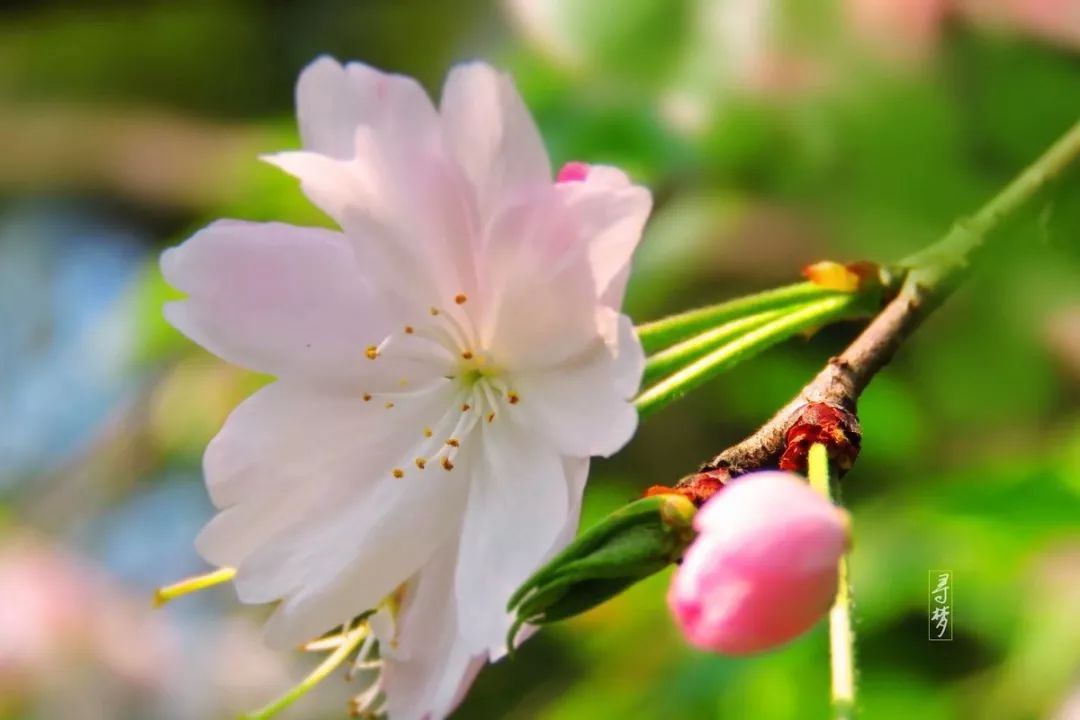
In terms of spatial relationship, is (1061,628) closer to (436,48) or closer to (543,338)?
(543,338)

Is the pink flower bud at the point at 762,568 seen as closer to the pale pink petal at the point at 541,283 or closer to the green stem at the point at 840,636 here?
the green stem at the point at 840,636

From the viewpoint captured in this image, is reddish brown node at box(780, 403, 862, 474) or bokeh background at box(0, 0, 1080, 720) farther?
bokeh background at box(0, 0, 1080, 720)

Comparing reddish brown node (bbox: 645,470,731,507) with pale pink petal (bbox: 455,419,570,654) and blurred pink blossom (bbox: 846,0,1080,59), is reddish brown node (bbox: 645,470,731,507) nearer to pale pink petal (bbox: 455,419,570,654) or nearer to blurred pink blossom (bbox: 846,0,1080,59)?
pale pink petal (bbox: 455,419,570,654)

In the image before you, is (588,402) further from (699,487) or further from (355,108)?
(355,108)

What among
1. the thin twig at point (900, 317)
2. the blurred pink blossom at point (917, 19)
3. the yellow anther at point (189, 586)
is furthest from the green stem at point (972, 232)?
the blurred pink blossom at point (917, 19)

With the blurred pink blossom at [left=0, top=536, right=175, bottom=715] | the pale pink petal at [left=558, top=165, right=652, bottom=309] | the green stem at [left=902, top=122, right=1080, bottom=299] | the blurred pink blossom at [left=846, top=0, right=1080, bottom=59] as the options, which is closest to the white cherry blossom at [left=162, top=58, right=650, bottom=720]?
the pale pink petal at [left=558, top=165, right=652, bottom=309]

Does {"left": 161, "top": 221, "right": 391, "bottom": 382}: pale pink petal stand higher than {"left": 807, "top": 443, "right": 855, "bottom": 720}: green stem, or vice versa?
{"left": 161, "top": 221, "right": 391, "bottom": 382}: pale pink petal
